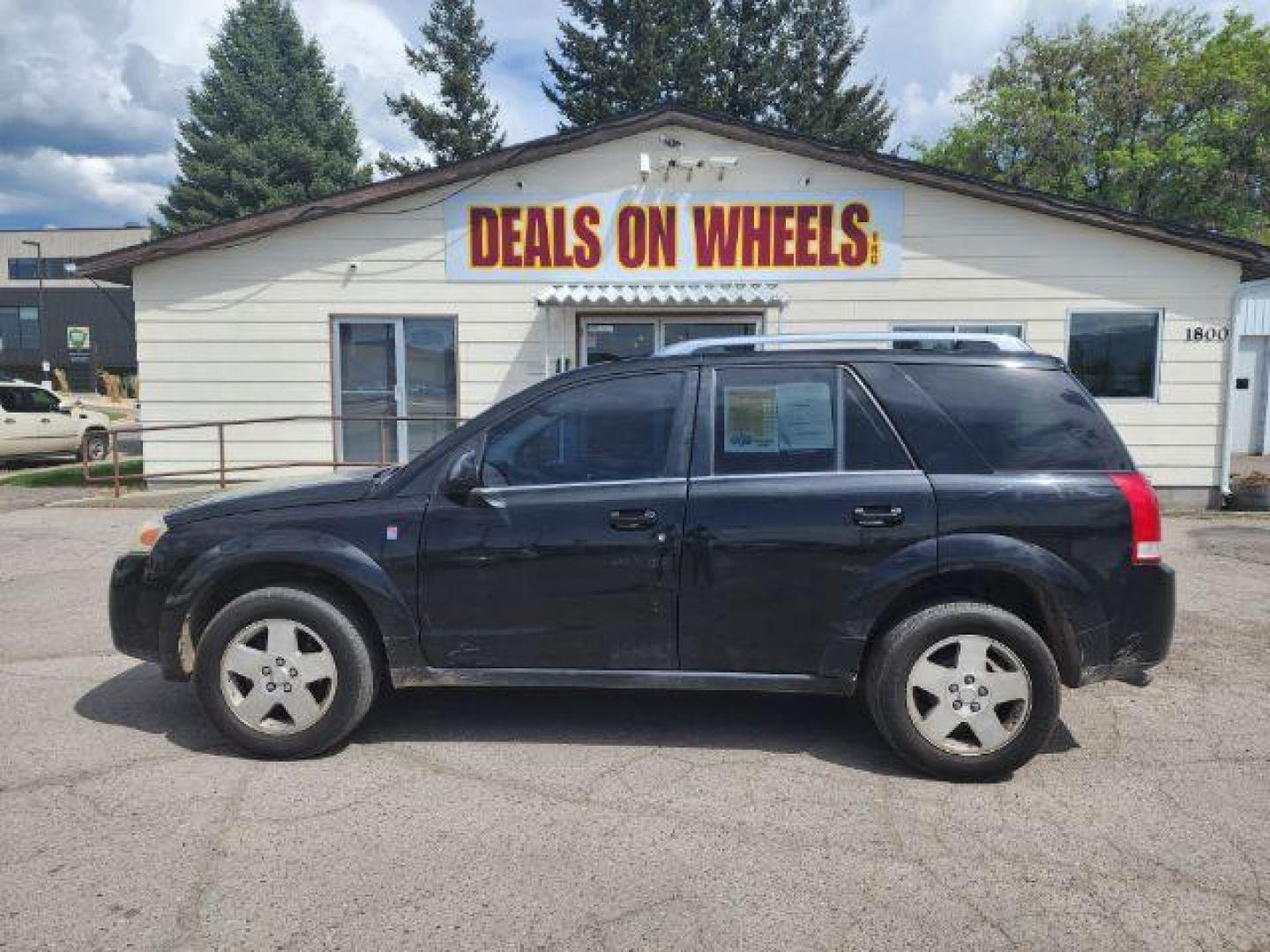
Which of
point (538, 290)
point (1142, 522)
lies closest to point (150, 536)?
point (1142, 522)

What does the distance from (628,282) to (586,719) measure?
7789 mm

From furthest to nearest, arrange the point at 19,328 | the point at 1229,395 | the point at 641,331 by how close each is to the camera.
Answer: the point at 19,328 < the point at 641,331 < the point at 1229,395

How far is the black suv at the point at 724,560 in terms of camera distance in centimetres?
346

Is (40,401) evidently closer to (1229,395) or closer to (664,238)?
(664,238)

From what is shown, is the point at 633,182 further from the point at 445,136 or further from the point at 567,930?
the point at 445,136

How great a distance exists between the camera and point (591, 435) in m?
3.74

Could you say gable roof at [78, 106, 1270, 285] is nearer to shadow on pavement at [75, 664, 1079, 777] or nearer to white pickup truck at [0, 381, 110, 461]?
white pickup truck at [0, 381, 110, 461]

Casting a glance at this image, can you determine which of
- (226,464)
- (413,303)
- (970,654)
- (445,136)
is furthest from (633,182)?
(445,136)

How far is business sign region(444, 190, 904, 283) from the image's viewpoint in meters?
10.8

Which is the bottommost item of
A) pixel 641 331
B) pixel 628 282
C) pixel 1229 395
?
pixel 1229 395

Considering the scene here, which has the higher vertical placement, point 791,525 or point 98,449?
point 791,525

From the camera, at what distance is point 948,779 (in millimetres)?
3490

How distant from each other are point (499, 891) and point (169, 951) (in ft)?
3.04

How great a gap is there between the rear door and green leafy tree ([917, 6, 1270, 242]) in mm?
25801
